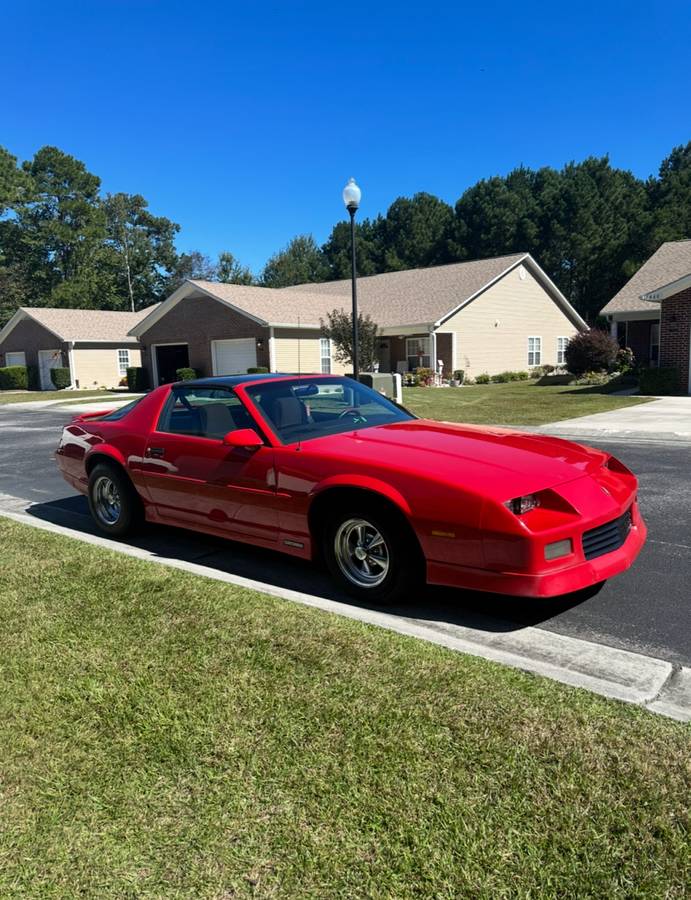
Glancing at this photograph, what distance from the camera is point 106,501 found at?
625 cm

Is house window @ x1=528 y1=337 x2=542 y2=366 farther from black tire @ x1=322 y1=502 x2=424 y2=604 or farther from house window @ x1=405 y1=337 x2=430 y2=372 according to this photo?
black tire @ x1=322 y1=502 x2=424 y2=604

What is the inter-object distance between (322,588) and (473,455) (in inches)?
57.4

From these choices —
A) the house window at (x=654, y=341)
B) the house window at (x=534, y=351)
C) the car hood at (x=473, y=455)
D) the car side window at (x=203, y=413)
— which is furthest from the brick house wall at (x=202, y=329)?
the car hood at (x=473, y=455)

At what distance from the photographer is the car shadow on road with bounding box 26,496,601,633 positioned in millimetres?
4176

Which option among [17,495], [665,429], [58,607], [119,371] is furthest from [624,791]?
[119,371]

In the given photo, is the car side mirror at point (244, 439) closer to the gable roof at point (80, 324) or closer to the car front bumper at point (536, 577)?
the car front bumper at point (536, 577)

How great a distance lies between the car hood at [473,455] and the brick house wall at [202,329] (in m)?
24.7

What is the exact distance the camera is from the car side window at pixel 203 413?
5180 millimetres

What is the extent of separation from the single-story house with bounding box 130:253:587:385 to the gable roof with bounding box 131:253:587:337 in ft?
0.19

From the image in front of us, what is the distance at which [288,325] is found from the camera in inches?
1137

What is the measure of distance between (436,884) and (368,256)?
71.5 metres

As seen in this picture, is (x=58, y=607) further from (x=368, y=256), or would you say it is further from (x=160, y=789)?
(x=368, y=256)

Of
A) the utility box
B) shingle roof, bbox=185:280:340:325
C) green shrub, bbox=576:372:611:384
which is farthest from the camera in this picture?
shingle roof, bbox=185:280:340:325

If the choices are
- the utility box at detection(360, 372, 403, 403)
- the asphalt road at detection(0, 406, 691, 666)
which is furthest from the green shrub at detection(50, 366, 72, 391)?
the asphalt road at detection(0, 406, 691, 666)
